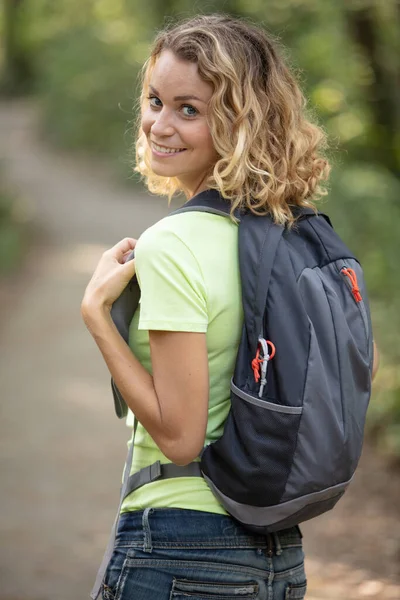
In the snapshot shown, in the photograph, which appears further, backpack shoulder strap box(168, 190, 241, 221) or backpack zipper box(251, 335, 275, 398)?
backpack shoulder strap box(168, 190, 241, 221)

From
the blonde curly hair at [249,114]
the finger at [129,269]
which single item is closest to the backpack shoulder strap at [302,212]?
the blonde curly hair at [249,114]

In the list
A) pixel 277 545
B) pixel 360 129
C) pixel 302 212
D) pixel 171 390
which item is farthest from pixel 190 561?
pixel 360 129

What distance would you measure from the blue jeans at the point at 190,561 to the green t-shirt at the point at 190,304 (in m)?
0.04

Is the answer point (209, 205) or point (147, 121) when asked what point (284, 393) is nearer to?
point (209, 205)

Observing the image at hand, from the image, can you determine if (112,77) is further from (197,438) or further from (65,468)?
(197,438)

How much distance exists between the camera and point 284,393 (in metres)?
1.91

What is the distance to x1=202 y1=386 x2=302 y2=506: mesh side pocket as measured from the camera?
1905 millimetres

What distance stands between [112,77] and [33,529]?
1614 centimetres

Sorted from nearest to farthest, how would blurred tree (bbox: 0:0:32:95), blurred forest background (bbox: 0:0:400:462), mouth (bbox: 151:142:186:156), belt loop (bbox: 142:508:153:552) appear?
1. belt loop (bbox: 142:508:153:552)
2. mouth (bbox: 151:142:186:156)
3. blurred forest background (bbox: 0:0:400:462)
4. blurred tree (bbox: 0:0:32:95)

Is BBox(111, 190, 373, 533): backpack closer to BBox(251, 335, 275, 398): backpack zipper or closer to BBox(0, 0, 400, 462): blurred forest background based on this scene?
BBox(251, 335, 275, 398): backpack zipper

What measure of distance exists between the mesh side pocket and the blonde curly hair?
42 cm

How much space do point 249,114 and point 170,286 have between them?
1.45 feet

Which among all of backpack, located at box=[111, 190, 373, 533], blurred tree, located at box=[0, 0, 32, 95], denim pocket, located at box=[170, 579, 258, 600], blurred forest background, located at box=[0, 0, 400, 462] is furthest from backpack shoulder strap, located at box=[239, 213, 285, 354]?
blurred tree, located at box=[0, 0, 32, 95]

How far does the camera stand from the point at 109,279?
2072 mm
